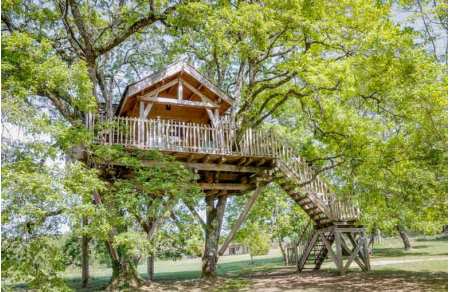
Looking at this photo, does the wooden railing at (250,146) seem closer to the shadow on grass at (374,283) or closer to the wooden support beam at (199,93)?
the wooden support beam at (199,93)

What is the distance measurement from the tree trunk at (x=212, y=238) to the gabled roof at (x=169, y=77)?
4390 mm

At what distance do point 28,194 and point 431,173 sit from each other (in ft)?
30.0

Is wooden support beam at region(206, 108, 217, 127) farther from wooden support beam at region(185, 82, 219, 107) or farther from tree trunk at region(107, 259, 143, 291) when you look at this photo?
tree trunk at region(107, 259, 143, 291)

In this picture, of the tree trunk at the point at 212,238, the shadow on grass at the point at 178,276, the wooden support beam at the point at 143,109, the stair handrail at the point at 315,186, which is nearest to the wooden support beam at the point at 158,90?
the wooden support beam at the point at 143,109

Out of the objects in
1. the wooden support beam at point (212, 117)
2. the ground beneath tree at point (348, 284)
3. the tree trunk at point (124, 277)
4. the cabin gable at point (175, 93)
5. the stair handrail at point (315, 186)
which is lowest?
the ground beneath tree at point (348, 284)

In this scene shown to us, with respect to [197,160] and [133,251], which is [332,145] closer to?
[197,160]

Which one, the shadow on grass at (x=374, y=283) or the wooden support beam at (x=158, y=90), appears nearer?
the shadow on grass at (x=374, y=283)

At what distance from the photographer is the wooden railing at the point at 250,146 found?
13.8 m

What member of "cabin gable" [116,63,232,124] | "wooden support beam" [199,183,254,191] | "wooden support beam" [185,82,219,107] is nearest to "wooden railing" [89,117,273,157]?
"cabin gable" [116,63,232,124]

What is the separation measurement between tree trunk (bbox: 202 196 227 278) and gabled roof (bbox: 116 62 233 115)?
4390 millimetres

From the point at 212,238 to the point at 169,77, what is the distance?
6.41 m

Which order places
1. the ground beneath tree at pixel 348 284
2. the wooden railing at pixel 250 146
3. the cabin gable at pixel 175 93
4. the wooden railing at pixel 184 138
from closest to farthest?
the ground beneath tree at pixel 348 284 → the wooden railing at pixel 184 138 → the wooden railing at pixel 250 146 → the cabin gable at pixel 175 93

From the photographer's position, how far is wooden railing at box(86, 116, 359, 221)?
13.8m

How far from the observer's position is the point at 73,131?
31.9 ft
